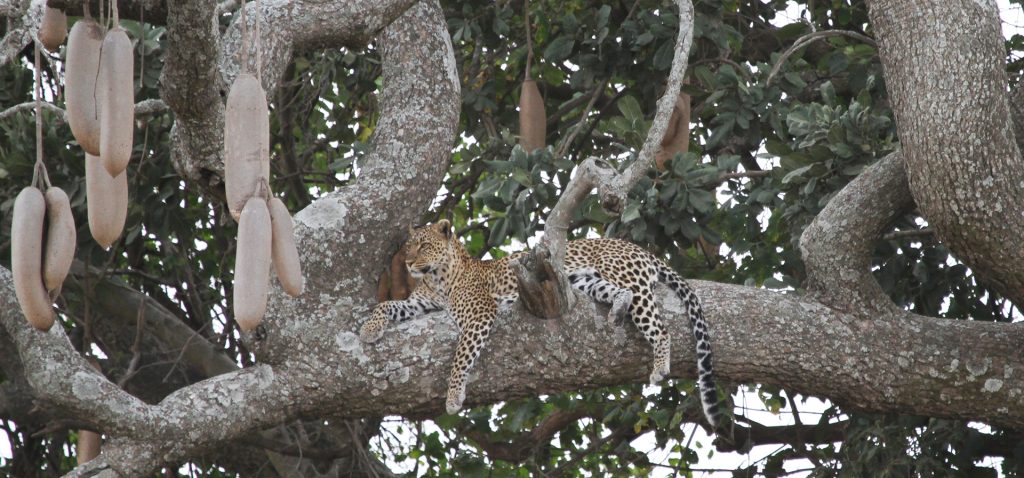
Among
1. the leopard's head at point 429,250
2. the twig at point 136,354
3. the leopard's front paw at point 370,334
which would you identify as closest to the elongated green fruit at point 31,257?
the leopard's front paw at point 370,334

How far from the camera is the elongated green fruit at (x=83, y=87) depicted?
1.75 meters

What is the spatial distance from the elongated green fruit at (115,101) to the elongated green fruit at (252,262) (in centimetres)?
17

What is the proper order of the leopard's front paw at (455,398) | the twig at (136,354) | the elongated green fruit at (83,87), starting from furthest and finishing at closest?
the twig at (136,354)
the leopard's front paw at (455,398)
the elongated green fruit at (83,87)

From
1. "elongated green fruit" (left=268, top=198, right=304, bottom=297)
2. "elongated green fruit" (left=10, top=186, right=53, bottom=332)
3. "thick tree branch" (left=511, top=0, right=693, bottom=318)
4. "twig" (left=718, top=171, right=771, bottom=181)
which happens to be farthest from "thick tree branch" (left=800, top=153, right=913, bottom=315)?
"elongated green fruit" (left=10, top=186, right=53, bottom=332)

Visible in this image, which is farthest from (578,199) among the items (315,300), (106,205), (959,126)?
(106,205)

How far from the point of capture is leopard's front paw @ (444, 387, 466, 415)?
4586mm

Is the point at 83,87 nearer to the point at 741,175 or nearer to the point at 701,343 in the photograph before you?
the point at 701,343

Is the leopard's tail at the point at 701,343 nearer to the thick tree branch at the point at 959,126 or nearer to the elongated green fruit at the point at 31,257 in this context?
the thick tree branch at the point at 959,126

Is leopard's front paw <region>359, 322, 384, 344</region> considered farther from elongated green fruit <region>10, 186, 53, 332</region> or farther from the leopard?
elongated green fruit <region>10, 186, 53, 332</region>

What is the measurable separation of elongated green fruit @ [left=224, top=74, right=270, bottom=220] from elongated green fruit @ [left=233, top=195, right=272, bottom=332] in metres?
0.03

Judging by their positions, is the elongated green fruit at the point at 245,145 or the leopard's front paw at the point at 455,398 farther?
the leopard's front paw at the point at 455,398

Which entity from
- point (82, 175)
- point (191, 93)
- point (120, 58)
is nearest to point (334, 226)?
point (191, 93)

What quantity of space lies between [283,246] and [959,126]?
9.89 feet

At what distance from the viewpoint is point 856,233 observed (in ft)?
15.6
